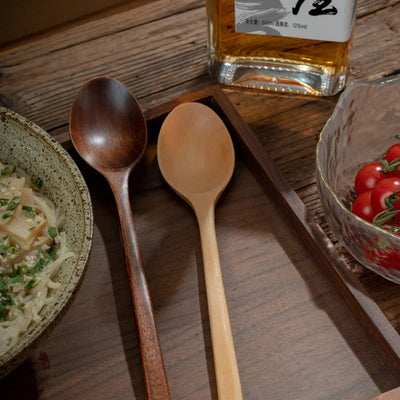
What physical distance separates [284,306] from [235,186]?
21 centimetres

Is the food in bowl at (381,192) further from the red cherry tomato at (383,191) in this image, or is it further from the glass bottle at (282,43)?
the glass bottle at (282,43)

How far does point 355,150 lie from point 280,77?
0.22m

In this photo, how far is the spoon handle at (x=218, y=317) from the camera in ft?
2.10

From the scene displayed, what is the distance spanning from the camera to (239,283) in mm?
752

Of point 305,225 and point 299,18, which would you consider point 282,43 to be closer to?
point 299,18

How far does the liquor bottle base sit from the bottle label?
0.07 meters

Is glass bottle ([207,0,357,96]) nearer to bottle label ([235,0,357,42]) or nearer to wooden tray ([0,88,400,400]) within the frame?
bottle label ([235,0,357,42])

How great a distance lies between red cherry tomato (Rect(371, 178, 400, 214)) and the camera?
709 millimetres

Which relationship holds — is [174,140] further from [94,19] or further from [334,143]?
[94,19]

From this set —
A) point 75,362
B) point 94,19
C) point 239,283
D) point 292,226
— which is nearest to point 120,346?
point 75,362

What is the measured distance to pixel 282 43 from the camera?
95 centimetres

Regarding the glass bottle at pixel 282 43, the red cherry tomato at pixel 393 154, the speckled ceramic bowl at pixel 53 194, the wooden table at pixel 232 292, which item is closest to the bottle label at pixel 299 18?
the glass bottle at pixel 282 43

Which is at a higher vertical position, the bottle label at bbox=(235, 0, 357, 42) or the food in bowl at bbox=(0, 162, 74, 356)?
the bottle label at bbox=(235, 0, 357, 42)

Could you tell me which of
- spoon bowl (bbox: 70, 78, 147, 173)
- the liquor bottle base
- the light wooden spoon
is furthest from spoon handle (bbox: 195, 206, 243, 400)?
the liquor bottle base
